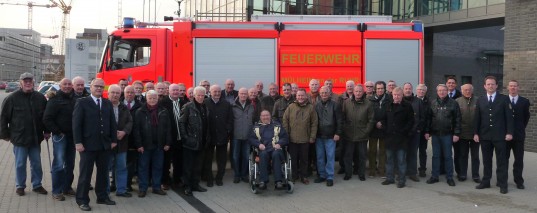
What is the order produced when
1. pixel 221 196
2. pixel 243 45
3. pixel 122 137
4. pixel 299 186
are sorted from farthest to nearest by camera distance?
pixel 243 45 → pixel 299 186 → pixel 221 196 → pixel 122 137

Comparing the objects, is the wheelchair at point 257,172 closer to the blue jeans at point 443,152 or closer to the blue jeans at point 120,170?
the blue jeans at point 120,170

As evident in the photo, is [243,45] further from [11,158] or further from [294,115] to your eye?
[11,158]

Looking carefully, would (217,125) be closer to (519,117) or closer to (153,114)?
(153,114)

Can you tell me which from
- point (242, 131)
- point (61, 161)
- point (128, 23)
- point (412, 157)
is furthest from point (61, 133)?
point (412, 157)

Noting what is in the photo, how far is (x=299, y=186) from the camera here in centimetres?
781

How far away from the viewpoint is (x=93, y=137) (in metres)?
6.19

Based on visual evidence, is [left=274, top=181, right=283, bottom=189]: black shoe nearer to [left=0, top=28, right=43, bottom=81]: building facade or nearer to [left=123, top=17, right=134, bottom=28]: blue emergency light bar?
[left=123, top=17, right=134, bottom=28]: blue emergency light bar

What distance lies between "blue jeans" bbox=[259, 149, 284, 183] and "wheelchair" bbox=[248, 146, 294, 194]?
0.06 meters

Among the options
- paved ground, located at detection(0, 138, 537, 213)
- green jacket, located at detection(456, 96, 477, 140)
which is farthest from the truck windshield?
green jacket, located at detection(456, 96, 477, 140)

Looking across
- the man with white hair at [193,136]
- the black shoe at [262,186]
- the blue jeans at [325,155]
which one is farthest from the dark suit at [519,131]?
the man with white hair at [193,136]

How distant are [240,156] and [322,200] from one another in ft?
5.90

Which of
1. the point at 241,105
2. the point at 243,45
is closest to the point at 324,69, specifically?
the point at 243,45

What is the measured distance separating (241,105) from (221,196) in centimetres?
160

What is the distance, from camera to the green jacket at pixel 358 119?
8094 mm
